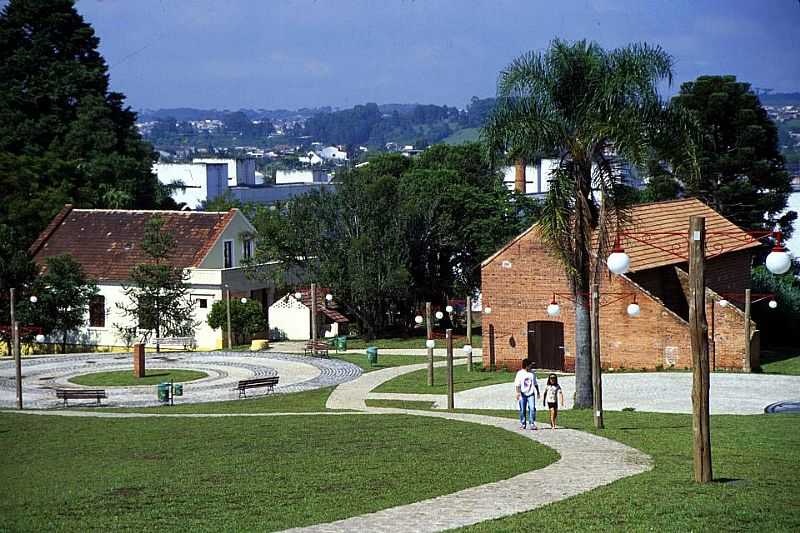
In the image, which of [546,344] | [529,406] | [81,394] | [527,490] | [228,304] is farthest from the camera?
[228,304]

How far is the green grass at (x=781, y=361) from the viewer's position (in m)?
34.6

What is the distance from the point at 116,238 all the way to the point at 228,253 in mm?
5621

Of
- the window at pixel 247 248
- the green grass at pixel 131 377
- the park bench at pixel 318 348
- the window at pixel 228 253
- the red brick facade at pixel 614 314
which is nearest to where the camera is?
the red brick facade at pixel 614 314

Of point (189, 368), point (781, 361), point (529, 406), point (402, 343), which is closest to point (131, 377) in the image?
point (189, 368)

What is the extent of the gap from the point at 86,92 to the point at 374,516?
201 ft

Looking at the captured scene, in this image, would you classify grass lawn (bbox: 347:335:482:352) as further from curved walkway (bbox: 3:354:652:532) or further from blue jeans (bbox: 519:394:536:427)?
curved walkway (bbox: 3:354:652:532)

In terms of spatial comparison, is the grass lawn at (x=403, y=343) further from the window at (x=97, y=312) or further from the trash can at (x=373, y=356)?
the window at (x=97, y=312)

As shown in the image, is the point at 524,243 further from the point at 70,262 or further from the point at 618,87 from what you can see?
the point at 70,262

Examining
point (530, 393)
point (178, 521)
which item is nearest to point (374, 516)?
point (178, 521)

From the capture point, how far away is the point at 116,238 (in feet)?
175

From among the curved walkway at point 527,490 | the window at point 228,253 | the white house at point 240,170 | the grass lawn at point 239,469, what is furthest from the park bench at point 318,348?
the white house at point 240,170

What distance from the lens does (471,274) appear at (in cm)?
5334

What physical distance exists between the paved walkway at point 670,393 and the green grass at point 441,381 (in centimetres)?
125

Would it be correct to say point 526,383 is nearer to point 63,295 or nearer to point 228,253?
A: point 63,295
